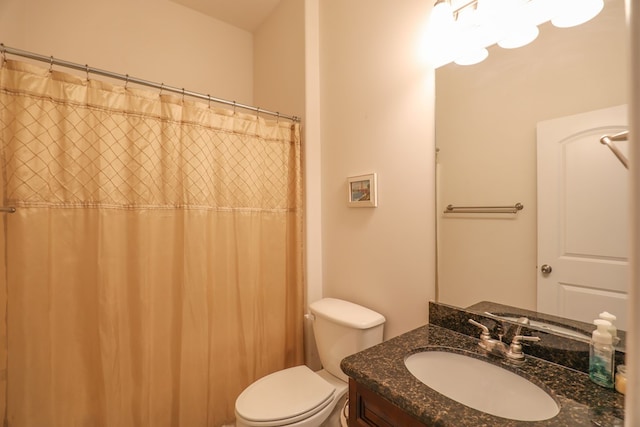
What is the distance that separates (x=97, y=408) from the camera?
1.24 meters

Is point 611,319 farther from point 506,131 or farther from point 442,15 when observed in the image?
point 442,15

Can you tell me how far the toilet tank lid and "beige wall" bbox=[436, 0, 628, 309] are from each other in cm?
36

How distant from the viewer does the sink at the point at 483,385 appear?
787 millimetres

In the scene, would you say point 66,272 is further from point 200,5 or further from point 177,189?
point 200,5

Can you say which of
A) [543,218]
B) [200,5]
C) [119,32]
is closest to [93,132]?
[119,32]

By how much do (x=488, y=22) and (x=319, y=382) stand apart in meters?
1.67

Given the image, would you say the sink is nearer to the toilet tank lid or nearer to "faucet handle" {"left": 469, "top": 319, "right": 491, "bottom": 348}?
"faucet handle" {"left": 469, "top": 319, "right": 491, "bottom": 348}

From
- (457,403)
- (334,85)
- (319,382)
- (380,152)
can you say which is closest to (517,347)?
(457,403)

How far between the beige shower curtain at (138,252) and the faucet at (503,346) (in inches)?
41.4

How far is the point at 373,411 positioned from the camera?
840 mm

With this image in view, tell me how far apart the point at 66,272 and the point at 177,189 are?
556 mm

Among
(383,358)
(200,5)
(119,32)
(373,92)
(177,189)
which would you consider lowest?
(383,358)

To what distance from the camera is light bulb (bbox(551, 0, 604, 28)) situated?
2.81ft

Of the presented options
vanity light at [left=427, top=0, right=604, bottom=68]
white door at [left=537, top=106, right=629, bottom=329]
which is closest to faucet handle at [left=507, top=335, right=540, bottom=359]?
white door at [left=537, top=106, right=629, bottom=329]
